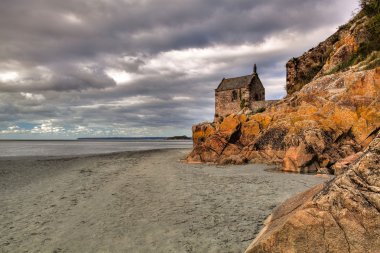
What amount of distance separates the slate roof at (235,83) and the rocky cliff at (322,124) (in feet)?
Answer: 87.7

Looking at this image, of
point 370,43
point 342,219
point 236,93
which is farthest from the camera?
point 236,93

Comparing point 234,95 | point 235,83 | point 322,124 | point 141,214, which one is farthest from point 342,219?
point 235,83

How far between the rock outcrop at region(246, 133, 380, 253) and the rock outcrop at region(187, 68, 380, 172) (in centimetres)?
1301

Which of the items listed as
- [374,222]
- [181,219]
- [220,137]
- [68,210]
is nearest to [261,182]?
[181,219]

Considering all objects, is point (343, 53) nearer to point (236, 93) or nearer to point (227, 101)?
point (236, 93)

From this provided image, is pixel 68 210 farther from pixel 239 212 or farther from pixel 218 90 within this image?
pixel 218 90

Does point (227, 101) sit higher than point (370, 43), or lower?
lower

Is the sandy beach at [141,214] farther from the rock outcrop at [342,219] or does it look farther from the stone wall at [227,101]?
the stone wall at [227,101]

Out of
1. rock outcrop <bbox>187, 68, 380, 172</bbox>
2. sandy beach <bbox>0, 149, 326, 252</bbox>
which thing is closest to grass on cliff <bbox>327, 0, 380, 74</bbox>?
rock outcrop <bbox>187, 68, 380, 172</bbox>

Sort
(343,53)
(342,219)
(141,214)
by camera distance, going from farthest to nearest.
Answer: (343,53) < (141,214) < (342,219)

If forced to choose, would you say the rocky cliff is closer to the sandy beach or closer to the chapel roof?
the sandy beach

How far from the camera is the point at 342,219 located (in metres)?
4.05

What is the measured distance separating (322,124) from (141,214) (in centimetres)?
1605

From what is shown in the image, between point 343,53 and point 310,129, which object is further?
point 343,53
